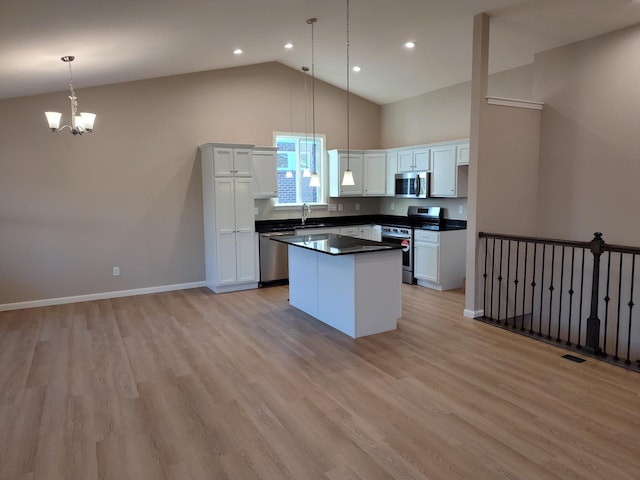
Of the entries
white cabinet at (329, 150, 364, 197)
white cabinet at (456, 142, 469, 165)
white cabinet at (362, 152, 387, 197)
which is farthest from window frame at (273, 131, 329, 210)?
white cabinet at (456, 142, 469, 165)

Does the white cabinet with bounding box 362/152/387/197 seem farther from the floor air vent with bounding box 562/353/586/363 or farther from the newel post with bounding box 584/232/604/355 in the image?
the floor air vent with bounding box 562/353/586/363

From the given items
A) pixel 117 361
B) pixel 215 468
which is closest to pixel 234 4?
pixel 117 361

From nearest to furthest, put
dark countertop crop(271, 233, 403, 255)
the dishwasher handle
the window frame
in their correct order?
dark countertop crop(271, 233, 403, 255)
the dishwasher handle
the window frame

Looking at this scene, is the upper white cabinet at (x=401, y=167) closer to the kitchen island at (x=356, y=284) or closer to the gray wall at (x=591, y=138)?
the gray wall at (x=591, y=138)

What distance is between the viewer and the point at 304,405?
3.15m

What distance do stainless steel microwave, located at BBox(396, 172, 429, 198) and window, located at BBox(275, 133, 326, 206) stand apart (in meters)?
1.39

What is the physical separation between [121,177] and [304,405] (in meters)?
4.63

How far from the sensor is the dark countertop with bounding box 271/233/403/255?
4422mm

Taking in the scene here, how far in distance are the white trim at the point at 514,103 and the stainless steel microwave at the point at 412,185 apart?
1.93 m

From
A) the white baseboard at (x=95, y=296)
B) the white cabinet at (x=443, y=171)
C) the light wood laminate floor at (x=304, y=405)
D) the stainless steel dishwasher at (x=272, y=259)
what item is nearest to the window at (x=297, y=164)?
the stainless steel dishwasher at (x=272, y=259)

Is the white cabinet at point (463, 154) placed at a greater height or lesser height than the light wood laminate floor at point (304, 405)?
greater

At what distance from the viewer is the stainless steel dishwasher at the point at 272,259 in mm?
6906

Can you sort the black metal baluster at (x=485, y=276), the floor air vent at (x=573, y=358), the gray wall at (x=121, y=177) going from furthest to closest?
the gray wall at (x=121, y=177) < the black metal baluster at (x=485, y=276) < the floor air vent at (x=573, y=358)

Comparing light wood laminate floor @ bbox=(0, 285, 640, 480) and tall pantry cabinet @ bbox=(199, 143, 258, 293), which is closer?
light wood laminate floor @ bbox=(0, 285, 640, 480)
